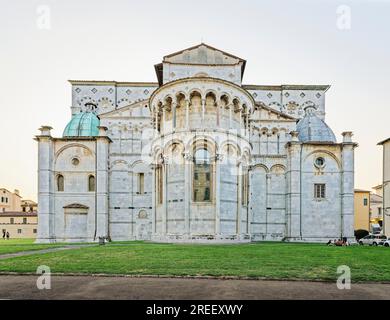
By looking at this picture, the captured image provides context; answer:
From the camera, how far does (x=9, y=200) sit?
9175 centimetres

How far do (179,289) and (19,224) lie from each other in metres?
70.4

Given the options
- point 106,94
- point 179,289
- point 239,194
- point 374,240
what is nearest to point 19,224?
point 106,94

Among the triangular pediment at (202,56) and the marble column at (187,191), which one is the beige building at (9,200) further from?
the marble column at (187,191)

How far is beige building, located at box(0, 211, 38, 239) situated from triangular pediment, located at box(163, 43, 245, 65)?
48.9 metres

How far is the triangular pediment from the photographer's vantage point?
39938 millimetres

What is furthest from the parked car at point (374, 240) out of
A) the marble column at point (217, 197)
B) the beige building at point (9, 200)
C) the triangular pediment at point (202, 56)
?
the beige building at point (9, 200)

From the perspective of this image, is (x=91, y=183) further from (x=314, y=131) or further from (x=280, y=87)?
(x=280, y=87)

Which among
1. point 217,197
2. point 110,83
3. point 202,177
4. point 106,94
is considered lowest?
point 217,197

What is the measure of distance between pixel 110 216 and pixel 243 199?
17.2m

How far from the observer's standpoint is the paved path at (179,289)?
9.96 m
